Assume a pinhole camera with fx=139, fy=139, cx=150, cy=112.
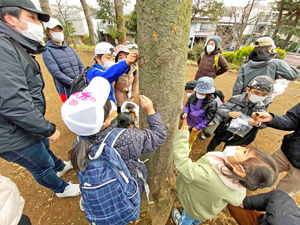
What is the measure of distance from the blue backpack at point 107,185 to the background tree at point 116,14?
33.7 ft

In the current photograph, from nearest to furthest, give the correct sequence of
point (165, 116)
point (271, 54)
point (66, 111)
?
point (66, 111)
point (165, 116)
point (271, 54)

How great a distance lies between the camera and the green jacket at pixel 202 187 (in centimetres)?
119

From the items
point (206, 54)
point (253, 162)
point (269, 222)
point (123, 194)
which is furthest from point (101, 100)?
point (206, 54)

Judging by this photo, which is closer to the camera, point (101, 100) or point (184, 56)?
point (101, 100)

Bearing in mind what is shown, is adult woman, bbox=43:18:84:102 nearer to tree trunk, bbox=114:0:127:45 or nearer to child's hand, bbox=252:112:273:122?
child's hand, bbox=252:112:273:122

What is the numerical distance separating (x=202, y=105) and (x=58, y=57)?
9.63 ft

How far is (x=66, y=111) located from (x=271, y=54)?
11.3 ft

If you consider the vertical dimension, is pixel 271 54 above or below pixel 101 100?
above

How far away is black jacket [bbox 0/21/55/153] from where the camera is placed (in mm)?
1168

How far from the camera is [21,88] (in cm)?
125

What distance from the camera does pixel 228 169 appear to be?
3.73 ft

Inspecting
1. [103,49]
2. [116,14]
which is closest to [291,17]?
[116,14]

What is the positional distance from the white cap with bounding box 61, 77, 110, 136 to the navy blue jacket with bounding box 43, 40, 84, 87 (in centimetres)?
221

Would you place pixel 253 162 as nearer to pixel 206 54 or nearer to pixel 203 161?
pixel 203 161
